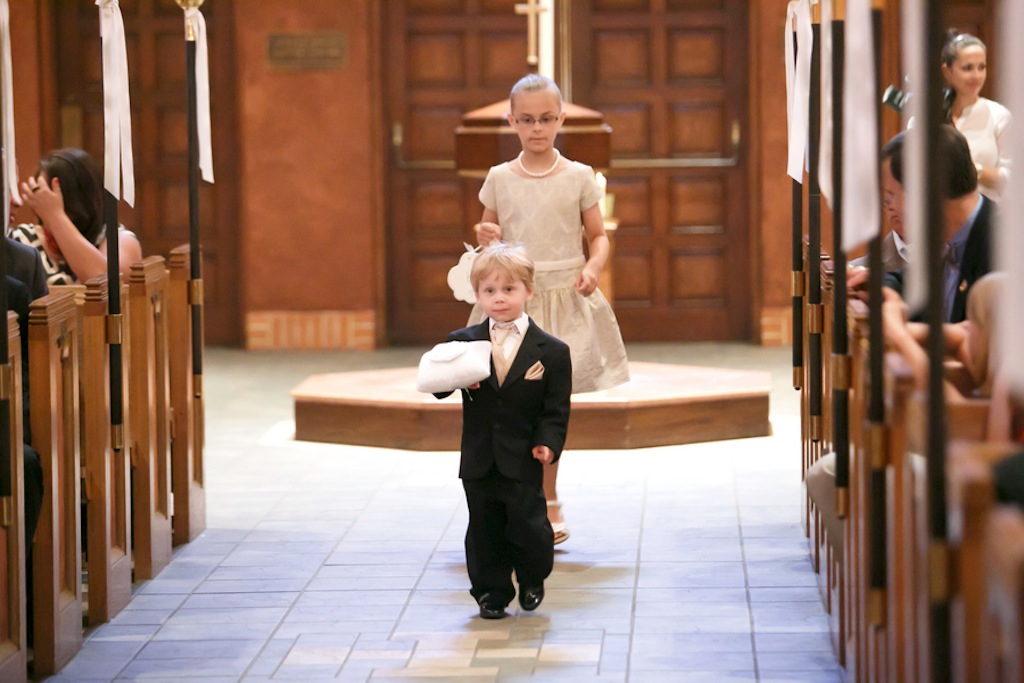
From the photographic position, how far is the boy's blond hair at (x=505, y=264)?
4.09 metres

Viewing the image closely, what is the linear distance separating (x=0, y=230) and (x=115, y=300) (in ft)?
3.56

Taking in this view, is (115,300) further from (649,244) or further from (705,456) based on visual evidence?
(649,244)

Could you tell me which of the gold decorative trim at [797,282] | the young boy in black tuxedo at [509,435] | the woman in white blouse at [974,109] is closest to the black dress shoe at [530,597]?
the young boy in black tuxedo at [509,435]

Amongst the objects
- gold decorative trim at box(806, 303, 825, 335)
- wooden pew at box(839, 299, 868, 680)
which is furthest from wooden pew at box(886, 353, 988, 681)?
gold decorative trim at box(806, 303, 825, 335)

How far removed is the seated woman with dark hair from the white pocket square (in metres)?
1.44

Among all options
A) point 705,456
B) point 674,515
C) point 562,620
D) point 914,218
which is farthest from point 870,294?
point 705,456

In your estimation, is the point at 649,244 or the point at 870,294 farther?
the point at 649,244

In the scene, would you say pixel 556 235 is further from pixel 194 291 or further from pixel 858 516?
pixel 858 516

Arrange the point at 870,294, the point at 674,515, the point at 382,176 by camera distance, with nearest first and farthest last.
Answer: the point at 870,294 → the point at 674,515 → the point at 382,176

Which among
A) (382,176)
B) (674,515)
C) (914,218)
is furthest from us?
(382,176)

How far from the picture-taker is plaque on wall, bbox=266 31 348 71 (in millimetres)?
9953

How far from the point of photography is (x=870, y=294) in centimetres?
279

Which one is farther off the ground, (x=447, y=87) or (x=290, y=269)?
(x=447, y=87)

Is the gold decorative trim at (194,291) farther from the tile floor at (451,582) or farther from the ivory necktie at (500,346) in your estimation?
the ivory necktie at (500,346)
